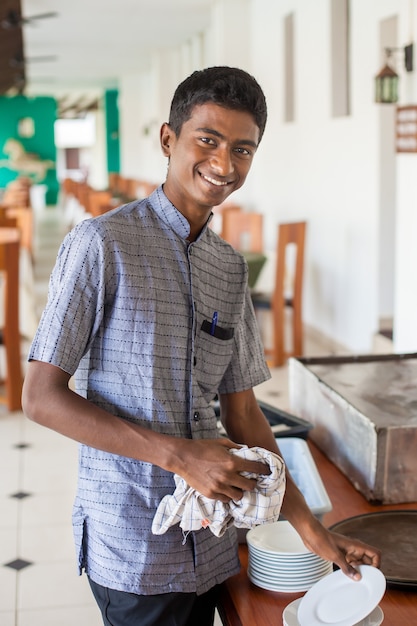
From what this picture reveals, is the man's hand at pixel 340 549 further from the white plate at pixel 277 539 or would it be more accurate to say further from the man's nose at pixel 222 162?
the man's nose at pixel 222 162

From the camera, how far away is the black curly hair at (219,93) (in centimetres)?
104

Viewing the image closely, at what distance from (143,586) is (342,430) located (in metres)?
0.68

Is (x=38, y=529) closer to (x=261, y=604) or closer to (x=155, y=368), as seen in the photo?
(x=261, y=604)

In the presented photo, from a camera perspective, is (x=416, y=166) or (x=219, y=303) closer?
(x=219, y=303)

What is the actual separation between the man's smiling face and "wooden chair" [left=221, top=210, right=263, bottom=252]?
14.0 feet

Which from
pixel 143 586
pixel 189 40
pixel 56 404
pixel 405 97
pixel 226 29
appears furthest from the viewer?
pixel 189 40

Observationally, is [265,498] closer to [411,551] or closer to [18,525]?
[411,551]

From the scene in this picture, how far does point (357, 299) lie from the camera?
15.9 ft

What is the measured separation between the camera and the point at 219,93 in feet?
3.41

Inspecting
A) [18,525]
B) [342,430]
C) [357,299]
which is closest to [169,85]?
[357,299]

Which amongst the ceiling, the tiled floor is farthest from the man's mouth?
the ceiling

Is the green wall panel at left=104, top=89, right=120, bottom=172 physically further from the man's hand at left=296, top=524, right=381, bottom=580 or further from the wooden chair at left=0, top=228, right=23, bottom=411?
the man's hand at left=296, top=524, right=381, bottom=580

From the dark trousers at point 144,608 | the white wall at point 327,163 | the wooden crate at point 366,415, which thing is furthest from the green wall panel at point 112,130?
the dark trousers at point 144,608

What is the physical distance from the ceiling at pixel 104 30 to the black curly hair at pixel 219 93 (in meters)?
7.02
